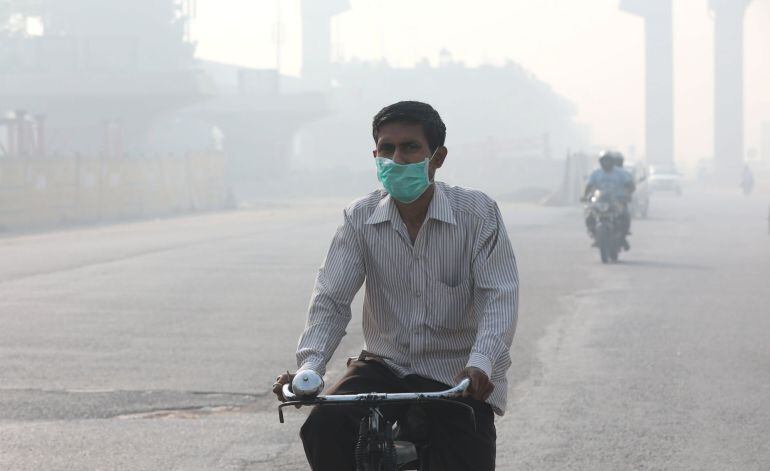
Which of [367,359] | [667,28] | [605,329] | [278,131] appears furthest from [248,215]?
[667,28]

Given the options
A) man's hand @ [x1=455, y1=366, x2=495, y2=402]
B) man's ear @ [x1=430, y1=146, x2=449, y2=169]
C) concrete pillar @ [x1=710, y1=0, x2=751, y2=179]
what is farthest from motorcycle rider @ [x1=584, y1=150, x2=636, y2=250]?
concrete pillar @ [x1=710, y1=0, x2=751, y2=179]

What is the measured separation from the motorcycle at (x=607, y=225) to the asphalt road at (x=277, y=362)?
11.7 inches

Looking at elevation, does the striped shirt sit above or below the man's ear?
below

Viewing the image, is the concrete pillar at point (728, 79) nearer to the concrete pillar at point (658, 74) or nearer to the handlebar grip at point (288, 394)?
the concrete pillar at point (658, 74)

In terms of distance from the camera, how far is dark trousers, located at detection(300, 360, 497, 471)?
3818 mm

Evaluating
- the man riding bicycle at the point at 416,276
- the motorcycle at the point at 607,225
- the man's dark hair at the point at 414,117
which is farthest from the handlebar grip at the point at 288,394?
the motorcycle at the point at 607,225

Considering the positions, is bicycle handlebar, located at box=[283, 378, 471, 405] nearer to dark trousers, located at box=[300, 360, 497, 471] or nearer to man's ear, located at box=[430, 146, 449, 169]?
dark trousers, located at box=[300, 360, 497, 471]

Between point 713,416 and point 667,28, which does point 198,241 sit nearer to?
point 713,416

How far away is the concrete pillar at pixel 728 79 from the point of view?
118 meters

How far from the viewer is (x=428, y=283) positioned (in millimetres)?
4164

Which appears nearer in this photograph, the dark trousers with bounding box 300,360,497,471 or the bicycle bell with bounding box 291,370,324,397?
the bicycle bell with bounding box 291,370,324,397

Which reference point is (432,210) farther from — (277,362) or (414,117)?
(277,362)

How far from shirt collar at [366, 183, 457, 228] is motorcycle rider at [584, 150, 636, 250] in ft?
53.0

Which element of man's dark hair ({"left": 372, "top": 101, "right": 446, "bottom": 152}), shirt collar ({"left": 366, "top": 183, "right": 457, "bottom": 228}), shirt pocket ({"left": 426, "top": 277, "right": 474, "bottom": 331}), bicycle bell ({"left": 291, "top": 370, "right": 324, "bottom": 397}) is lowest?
bicycle bell ({"left": 291, "top": 370, "right": 324, "bottom": 397})
